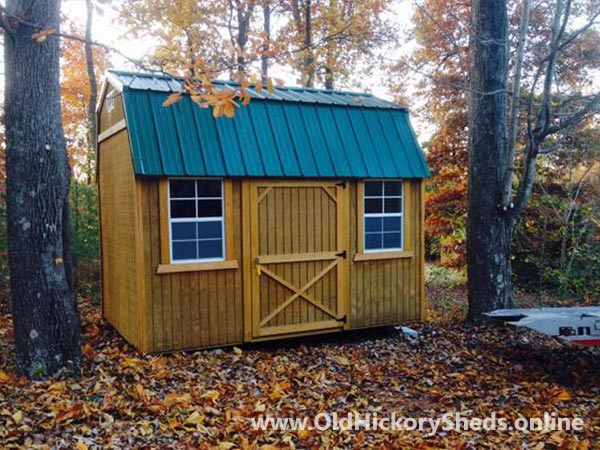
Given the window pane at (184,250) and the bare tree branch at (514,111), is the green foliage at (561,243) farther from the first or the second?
the window pane at (184,250)

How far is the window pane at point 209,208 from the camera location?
7004mm

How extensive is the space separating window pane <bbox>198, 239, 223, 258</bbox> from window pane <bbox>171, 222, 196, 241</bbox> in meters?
0.17

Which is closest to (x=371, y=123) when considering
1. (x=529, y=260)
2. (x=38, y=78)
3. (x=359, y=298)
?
(x=359, y=298)

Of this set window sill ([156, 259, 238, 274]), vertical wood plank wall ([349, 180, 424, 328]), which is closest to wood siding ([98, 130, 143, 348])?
window sill ([156, 259, 238, 274])

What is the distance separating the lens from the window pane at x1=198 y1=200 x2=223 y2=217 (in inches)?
276

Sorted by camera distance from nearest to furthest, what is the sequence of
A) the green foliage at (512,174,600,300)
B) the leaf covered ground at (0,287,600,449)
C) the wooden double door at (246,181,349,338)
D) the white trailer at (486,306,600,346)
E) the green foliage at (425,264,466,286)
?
the leaf covered ground at (0,287,600,449) → the white trailer at (486,306,600,346) → the wooden double door at (246,181,349,338) → the green foliage at (512,174,600,300) → the green foliage at (425,264,466,286)

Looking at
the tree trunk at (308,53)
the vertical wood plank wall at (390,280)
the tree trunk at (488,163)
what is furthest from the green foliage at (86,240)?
the tree trunk at (488,163)

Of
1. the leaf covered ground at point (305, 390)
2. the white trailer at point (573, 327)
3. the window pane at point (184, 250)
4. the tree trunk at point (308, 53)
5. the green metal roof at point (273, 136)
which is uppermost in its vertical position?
the tree trunk at point (308, 53)

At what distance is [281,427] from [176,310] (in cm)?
266

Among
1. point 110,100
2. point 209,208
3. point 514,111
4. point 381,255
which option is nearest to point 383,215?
point 381,255

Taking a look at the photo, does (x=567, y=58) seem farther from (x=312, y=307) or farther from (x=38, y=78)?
(x=38, y=78)

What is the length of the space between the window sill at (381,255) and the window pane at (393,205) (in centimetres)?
67

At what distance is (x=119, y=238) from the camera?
766 cm

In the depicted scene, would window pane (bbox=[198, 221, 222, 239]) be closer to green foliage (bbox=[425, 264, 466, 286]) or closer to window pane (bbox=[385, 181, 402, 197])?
window pane (bbox=[385, 181, 402, 197])
